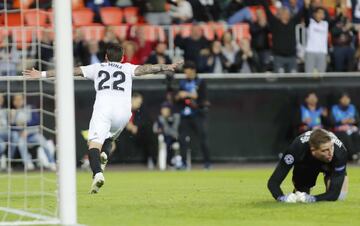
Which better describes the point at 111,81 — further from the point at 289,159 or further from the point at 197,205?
the point at 289,159

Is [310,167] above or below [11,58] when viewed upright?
below

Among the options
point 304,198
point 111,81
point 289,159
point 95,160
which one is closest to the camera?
point 289,159

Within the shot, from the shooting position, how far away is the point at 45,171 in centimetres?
2184

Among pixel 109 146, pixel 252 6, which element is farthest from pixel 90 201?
pixel 252 6

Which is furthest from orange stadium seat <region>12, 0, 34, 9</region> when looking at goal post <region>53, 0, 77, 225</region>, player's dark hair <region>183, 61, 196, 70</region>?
goal post <region>53, 0, 77, 225</region>

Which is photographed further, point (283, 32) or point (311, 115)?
point (311, 115)

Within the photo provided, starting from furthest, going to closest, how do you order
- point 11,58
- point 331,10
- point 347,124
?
point 331,10 < point 347,124 < point 11,58

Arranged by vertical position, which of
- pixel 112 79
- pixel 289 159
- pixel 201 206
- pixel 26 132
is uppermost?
pixel 112 79

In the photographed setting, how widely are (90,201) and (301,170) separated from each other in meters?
2.91

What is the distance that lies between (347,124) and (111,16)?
6.60 metres

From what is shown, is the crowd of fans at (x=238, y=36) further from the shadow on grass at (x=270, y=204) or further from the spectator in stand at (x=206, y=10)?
the shadow on grass at (x=270, y=204)

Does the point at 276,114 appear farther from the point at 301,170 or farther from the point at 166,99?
the point at 301,170

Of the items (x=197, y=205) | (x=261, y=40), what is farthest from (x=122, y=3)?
(x=197, y=205)

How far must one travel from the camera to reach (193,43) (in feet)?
84.0
